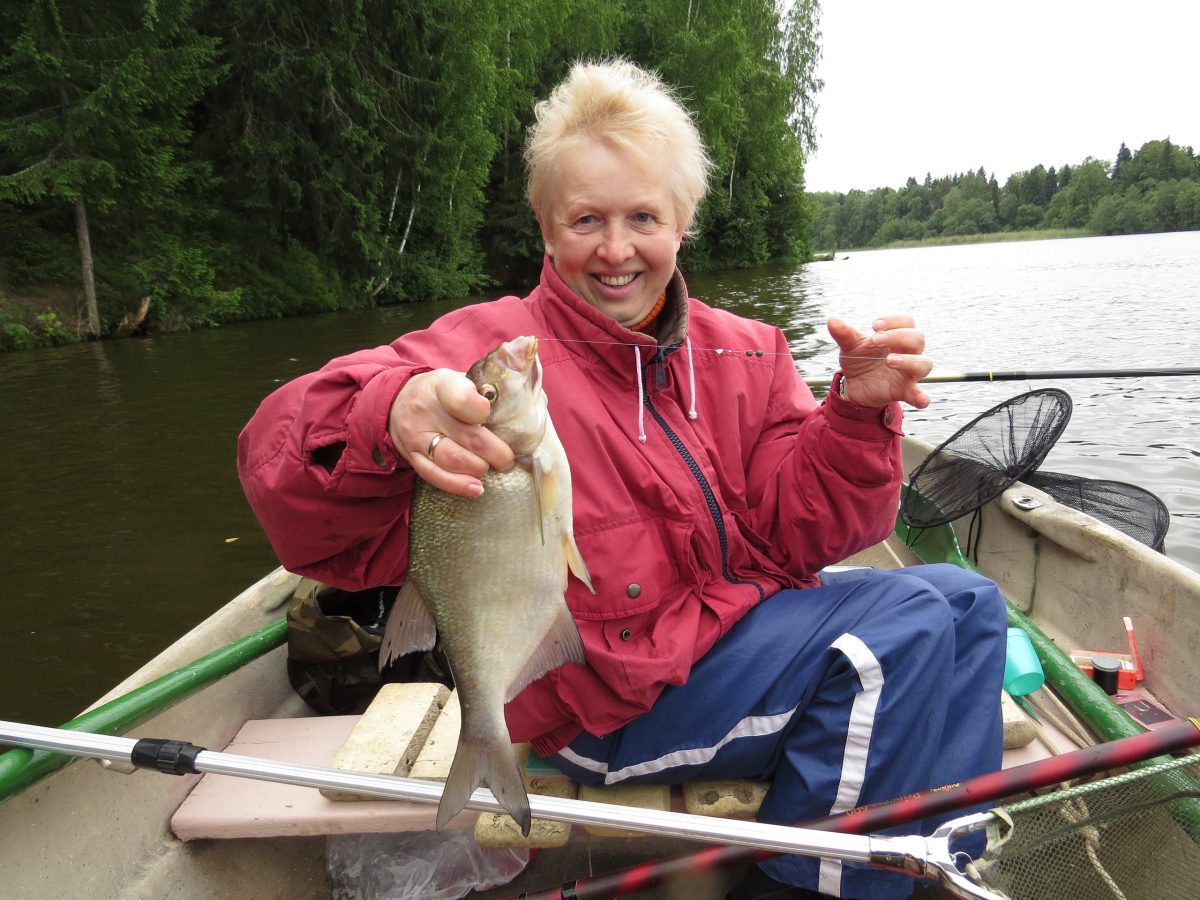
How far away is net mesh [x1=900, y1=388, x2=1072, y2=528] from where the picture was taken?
15.1 ft

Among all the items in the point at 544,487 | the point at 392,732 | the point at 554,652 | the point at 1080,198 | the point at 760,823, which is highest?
the point at 1080,198

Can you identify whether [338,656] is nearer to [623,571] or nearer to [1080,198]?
[623,571]

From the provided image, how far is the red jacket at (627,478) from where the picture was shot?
1.82 meters

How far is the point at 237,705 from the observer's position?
3.24 metres

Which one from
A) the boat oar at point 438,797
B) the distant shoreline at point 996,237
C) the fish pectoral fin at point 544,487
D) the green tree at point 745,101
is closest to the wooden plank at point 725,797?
the boat oar at point 438,797

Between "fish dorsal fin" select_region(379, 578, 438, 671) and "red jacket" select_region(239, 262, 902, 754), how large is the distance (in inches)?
8.2

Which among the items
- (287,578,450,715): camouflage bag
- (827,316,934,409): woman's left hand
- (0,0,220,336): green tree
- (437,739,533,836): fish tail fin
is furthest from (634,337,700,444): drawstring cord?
(0,0,220,336): green tree

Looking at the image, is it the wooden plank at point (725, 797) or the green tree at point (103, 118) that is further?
the green tree at point (103, 118)

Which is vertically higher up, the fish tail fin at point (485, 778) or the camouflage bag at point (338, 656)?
the fish tail fin at point (485, 778)

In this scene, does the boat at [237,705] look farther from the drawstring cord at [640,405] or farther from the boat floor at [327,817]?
the drawstring cord at [640,405]

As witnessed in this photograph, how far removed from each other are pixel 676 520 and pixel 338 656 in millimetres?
1933

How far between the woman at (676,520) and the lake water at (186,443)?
4068 millimetres

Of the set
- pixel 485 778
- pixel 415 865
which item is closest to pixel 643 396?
pixel 485 778

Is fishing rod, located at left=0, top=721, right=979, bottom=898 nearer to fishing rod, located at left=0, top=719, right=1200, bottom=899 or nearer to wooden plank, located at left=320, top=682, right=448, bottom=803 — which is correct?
fishing rod, located at left=0, top=719, right=1200, bottom=899
